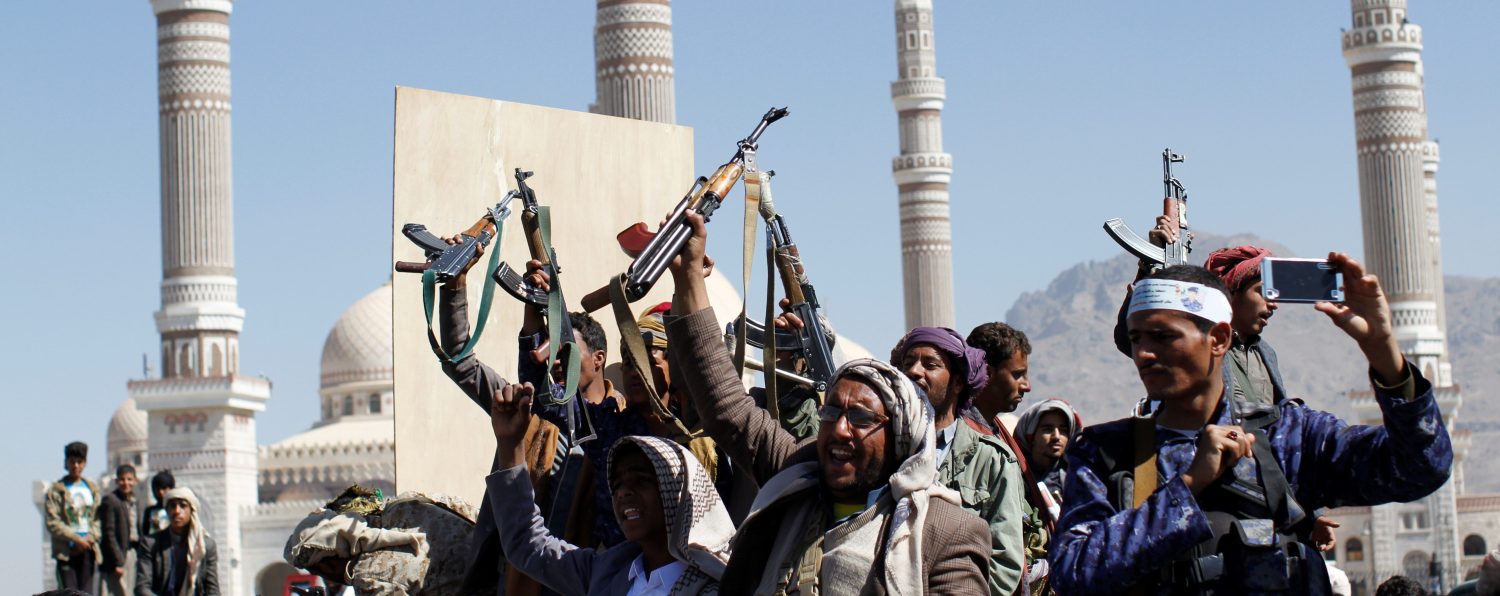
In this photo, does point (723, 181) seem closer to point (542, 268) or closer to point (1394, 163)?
point (542, 268)

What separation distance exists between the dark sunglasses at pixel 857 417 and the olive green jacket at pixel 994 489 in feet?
1.17

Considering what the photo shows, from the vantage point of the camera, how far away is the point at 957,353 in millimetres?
3762

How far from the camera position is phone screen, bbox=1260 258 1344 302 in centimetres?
278

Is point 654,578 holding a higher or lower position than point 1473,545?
higher

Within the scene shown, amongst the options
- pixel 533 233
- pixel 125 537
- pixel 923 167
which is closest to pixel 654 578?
pixel 533 233

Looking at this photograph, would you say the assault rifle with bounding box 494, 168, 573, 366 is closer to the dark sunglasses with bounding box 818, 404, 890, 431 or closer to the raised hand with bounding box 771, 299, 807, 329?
the raised hand with bounding box 771, 299, 807, 329

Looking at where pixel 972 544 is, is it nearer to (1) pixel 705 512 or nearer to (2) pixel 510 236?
(1) pixel 705 512

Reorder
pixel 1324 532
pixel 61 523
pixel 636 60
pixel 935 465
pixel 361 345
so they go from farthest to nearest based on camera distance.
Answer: pixel 361 345
pixel 636 60
pixel 61 523
pixel 1324 532
pixel 935 465

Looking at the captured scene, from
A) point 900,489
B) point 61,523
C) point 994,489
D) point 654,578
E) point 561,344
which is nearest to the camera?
point 900,489

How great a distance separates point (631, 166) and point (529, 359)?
5.10ft

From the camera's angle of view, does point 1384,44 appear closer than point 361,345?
Yes

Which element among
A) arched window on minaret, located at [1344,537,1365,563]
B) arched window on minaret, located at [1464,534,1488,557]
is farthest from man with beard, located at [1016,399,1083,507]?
arched window on minaret, located at [1464,534,1488,557]

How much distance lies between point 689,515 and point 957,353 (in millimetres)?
A: 720

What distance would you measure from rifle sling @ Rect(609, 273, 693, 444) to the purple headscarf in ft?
1.34
